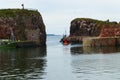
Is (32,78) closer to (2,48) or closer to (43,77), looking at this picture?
(43,77)

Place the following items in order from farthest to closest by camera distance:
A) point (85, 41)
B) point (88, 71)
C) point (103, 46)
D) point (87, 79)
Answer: point (85, 41) → point (103, 46) → point (88, 71) → point (87, 79)

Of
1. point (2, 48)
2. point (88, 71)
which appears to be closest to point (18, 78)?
point (88, 71)

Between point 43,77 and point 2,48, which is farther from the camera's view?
point 2,48

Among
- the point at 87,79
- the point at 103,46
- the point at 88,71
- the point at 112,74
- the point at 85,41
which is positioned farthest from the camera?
the point at 85,41

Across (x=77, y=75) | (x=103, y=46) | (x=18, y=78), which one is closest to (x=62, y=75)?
(x=77, y=75)

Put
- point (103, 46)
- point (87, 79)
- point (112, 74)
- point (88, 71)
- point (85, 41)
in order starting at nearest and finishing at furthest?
point (87, 79), point (112, 74), point (88, 71), point (103, 46), point (85, 41)

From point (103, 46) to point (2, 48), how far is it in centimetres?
4396

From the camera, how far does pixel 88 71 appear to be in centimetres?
7844

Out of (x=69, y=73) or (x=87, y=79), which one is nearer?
(x=87, y=79)

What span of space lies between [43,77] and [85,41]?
127 meters

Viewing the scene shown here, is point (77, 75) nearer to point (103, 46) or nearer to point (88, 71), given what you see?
point (88, 71)

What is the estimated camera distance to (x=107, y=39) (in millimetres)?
187375

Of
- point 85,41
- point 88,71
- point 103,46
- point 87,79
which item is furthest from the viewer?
point 85,41

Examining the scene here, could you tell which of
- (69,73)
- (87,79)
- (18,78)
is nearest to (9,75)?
(18,78)
